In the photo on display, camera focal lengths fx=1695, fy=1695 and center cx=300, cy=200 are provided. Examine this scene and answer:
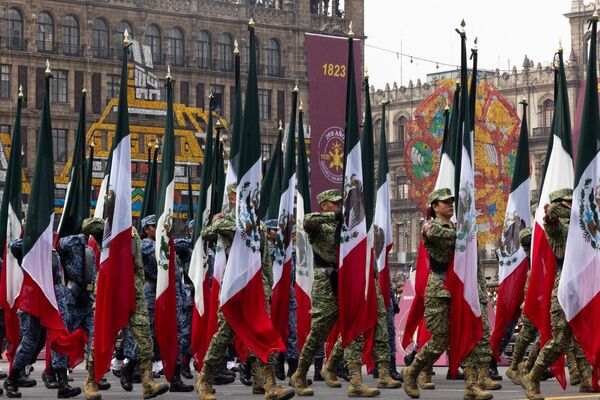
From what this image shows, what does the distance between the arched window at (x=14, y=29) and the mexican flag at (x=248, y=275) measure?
53179 mm

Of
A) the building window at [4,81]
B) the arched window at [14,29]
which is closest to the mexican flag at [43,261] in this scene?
the arched window at [14,29]

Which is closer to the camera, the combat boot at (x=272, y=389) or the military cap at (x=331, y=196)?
the combat boot at (x=272, y=389)

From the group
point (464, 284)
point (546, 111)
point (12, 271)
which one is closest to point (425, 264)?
point (464, 284)

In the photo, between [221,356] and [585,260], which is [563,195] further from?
[221,356]

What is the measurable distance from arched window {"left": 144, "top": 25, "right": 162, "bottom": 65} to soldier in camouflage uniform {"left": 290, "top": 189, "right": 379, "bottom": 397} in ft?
180

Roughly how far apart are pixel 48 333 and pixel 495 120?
38.5 metres

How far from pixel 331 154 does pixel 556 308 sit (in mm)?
26669

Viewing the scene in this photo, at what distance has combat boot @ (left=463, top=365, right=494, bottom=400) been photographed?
14.6 m

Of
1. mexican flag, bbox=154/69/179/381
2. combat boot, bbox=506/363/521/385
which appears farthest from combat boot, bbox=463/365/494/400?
mexican flag, bbox=154/69/179/381

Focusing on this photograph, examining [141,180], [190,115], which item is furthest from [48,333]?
[190,115]

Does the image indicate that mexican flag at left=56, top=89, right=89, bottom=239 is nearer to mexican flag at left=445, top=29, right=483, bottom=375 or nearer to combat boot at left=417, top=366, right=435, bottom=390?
combat boot at left=417, top=366, right=435, bottom=390

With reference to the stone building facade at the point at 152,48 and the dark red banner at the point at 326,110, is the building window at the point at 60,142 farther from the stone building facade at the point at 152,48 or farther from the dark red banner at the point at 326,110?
the dark red banner at the point at 326,110

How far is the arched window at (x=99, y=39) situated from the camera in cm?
6962

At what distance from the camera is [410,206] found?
92.1 m
